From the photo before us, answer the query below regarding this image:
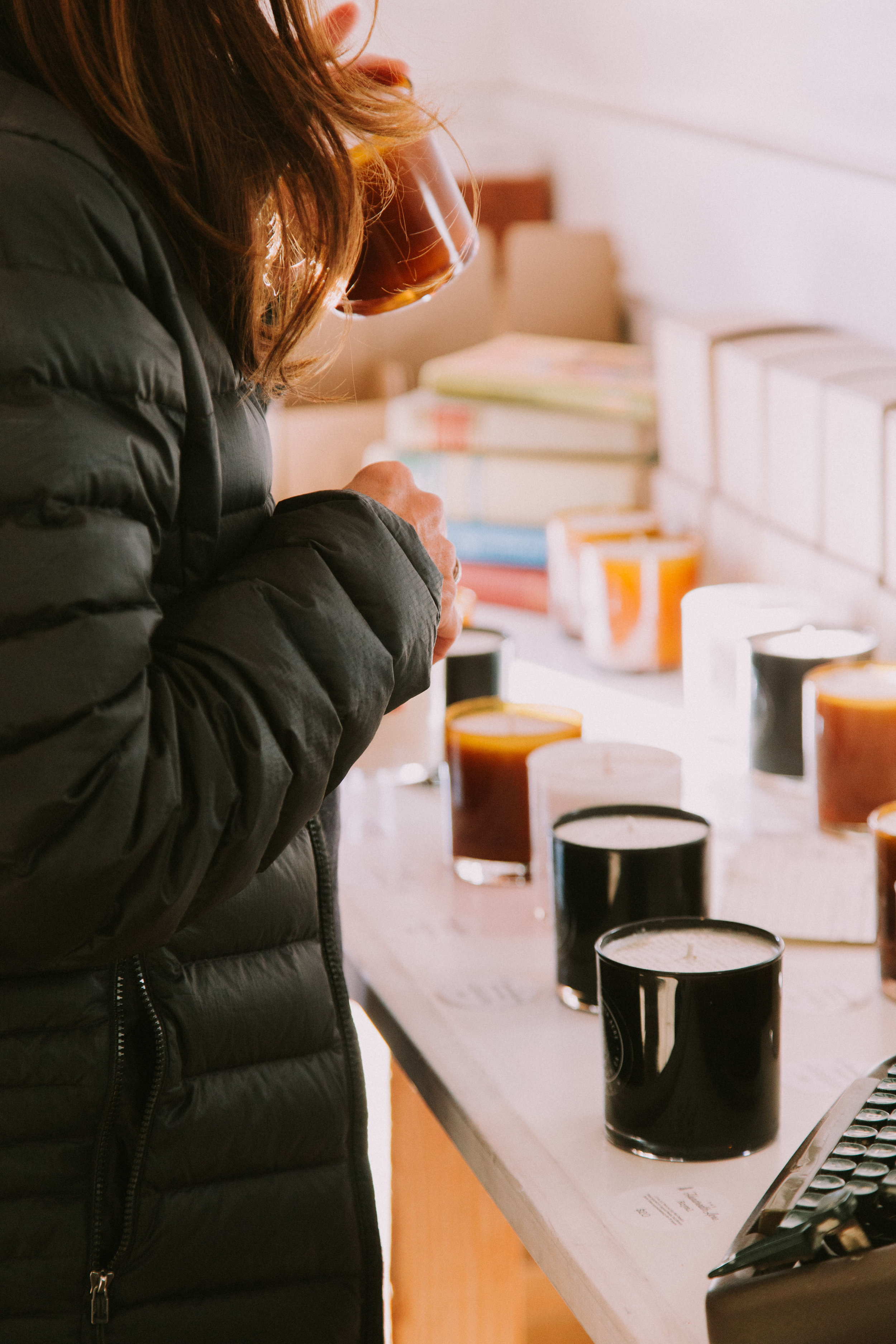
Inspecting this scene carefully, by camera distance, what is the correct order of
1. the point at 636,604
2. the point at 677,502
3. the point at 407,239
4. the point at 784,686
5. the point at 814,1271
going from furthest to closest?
the point at 677,502
the point at 636,604
the point at 784,686
the point at 407,239
the point at 814,1271

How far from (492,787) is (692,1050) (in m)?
0.41

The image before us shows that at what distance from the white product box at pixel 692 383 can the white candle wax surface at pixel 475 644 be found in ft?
1.63

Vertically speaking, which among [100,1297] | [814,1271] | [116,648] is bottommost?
[100,1297]

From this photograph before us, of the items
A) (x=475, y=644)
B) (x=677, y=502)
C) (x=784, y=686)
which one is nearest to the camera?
(x=784, y=686)

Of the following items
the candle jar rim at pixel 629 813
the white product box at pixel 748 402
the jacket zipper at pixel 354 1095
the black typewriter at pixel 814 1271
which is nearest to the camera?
the black typewriter at pixel 814 1271

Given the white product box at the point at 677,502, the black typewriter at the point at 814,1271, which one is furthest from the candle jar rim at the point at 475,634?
the black typewriter at the point at 814,1271

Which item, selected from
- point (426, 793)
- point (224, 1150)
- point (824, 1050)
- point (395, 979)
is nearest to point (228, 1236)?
point (224, 1150)

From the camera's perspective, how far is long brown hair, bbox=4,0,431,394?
625mm

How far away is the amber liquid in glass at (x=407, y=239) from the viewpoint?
98 cm

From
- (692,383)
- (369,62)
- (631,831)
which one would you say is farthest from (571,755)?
(692,383)

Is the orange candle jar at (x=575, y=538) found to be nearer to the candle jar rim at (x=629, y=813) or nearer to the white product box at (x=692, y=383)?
the white product box at (x=692, y=383)

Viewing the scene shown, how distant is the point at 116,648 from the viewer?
0.57 m

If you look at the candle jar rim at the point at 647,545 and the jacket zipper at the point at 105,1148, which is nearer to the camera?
the jacket zipper at the point at 105,1148

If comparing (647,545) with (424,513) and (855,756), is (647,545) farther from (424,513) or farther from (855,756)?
(424,513)
